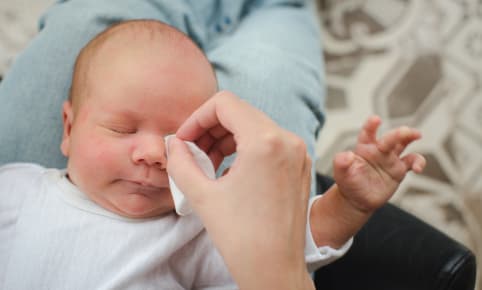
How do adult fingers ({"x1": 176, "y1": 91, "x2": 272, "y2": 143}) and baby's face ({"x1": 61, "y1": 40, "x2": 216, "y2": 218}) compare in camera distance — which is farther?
baby's face ({"x1": 61, "y1": 40, "x2": 216, "y2": 218})

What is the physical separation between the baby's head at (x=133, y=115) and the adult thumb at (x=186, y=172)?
118 mm

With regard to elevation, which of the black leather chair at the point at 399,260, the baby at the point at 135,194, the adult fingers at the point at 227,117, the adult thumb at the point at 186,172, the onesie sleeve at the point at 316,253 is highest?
the adult fingers at the point at 227,117

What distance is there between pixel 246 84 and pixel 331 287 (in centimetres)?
43

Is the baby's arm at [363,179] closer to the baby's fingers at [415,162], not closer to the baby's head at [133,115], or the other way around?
the baby's fingers at [415,162]

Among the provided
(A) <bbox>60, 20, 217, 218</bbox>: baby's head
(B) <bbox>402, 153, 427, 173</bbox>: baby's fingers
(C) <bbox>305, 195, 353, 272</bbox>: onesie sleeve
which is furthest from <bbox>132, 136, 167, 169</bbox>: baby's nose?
(B) <bbox>402, 153, 427, 173</bbox>: baby's fingers

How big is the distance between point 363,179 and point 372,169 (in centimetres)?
3

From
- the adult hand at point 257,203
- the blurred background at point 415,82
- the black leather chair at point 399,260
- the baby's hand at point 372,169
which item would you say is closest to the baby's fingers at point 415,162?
the baby's hand at point 372,169

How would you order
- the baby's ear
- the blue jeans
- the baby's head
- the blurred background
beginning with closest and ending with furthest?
the baby's head < the baby's ear < the blue jeans < the blurred background

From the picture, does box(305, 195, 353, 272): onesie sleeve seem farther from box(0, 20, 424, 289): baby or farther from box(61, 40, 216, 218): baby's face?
box(61, 40, 216, 218): baby's face

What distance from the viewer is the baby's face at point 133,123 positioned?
0.71 meters

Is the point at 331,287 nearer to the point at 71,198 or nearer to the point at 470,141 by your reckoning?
the point at 71,198

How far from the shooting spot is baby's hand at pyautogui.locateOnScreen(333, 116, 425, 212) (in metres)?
0.73

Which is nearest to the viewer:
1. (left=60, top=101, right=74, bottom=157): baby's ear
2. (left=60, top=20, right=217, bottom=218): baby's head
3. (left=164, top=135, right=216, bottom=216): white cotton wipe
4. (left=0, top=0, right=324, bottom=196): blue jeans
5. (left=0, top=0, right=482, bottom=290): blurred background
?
(left=164, top=135, right=216, bottom=216): white cotton wipe

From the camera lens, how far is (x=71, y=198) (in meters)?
0.79
